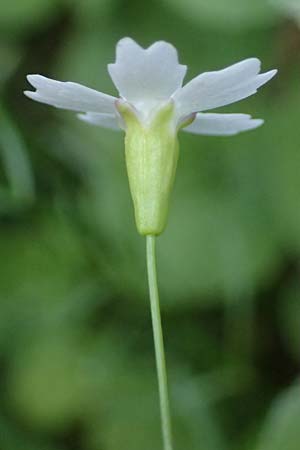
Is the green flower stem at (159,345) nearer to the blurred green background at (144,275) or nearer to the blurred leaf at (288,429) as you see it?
the blurred leaf at (288,429)

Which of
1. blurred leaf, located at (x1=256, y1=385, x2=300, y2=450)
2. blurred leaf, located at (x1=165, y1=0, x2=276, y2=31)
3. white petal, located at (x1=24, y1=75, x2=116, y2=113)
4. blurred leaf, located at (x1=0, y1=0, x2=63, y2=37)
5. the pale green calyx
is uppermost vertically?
blurred leaf, located at (x1=0, y1=0, x2=63, y2=37)

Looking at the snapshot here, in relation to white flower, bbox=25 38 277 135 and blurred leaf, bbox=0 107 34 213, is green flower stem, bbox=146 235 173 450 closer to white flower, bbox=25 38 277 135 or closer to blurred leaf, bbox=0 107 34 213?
white flower, bbox=25 38 277 135

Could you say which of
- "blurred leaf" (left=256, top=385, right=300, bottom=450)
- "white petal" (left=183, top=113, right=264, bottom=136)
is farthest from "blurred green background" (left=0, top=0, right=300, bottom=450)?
"white petal" (left=183, top=113, right=264, bottom=136)

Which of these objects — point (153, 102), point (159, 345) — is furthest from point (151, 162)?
point (159, 345)

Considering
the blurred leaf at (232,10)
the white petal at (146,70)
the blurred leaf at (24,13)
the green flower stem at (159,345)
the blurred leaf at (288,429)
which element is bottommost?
the blurred leaf at (288,429)

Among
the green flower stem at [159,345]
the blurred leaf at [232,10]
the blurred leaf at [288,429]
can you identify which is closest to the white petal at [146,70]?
the green flower stem at [159,345]

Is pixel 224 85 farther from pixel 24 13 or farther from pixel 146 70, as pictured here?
pixel 24 13

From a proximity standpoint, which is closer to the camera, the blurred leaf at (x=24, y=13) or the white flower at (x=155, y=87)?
the white flower at (x=155, y=87)

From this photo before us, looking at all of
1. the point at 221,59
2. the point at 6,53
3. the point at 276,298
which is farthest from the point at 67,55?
the point at 276,298
